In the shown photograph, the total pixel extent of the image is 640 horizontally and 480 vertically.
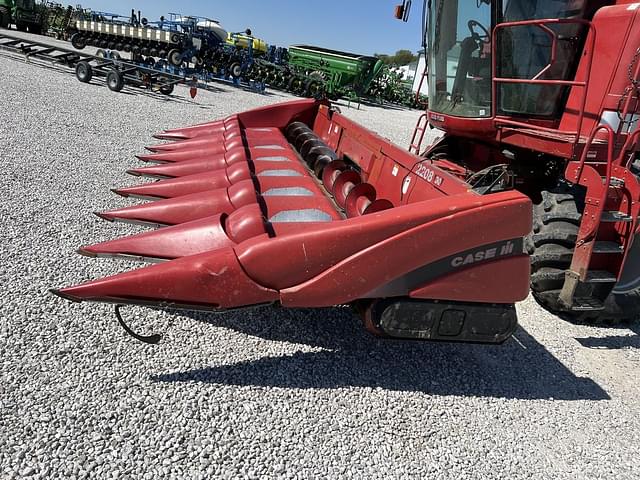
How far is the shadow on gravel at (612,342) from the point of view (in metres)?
3.08

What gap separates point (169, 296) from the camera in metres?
1.80

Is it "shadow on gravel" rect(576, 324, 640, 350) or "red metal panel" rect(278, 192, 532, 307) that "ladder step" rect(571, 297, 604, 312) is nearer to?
"shadow on gravel" rect(576, 324, 640, 350)

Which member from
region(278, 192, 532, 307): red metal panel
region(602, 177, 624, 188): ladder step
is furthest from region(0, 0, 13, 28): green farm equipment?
region(602, 177, 624, 188): ladder step

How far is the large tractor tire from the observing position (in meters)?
2.90

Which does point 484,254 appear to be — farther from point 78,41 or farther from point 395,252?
point 78,41

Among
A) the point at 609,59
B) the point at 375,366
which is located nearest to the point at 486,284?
the point at 375,366

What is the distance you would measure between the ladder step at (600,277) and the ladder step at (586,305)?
0.15 m

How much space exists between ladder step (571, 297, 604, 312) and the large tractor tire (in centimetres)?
4

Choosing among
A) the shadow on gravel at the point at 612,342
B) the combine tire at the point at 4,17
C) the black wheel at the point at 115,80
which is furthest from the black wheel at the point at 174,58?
the shadow on gravel at the point at 612,342

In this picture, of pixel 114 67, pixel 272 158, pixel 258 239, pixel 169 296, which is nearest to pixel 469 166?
pixel 272 158

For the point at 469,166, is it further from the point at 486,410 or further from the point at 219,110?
the point at 219,110

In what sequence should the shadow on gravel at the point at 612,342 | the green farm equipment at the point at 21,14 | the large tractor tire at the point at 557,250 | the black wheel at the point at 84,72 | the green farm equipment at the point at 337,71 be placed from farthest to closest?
the green farm equipment at the point at 21,14
the green farm equipment at the point at 337,71
the black wheel at the point at 84,72
the shadow on gravel at the point at 612,342
the large tractor tire at the point at 557,250

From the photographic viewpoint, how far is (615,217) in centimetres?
281

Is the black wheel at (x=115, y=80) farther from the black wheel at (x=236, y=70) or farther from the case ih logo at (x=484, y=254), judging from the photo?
the case ih logo at (x=484, y=254)
